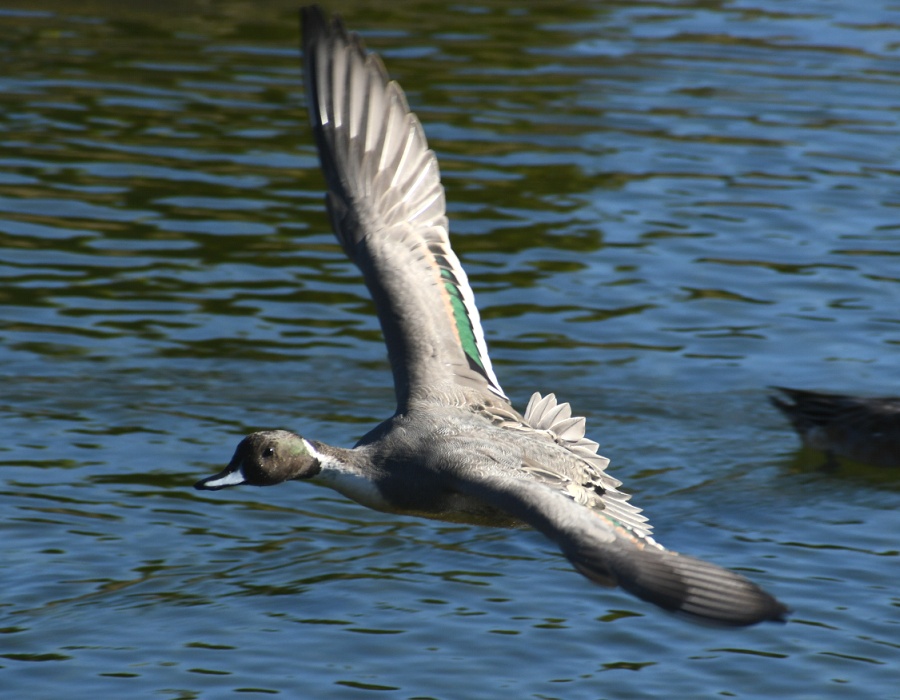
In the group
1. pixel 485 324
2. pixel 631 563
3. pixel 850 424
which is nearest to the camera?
pixel 631 563

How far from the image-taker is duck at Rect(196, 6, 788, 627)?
6406 mm

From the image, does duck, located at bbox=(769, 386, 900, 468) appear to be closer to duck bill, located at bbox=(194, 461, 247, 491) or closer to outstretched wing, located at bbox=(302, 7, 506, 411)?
outstretched wing, located at bbox=(302, 7, 506, 411)

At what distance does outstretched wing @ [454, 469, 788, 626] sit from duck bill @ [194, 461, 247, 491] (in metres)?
1.10

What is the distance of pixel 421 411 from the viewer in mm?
7367

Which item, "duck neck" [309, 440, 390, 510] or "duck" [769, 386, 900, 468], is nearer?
"duck neck" [309, 440, 390, 510]

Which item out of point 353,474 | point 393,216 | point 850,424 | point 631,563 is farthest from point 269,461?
point 850,424

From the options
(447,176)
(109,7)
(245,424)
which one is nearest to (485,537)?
(245,424)

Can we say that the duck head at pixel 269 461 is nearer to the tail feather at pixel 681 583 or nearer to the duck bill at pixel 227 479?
the duck bill at pixel 227 479

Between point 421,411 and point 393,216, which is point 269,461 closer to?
point 421,411

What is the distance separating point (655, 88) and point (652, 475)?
7.03m

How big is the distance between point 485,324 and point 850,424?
2604 mm

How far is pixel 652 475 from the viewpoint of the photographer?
29.8ft

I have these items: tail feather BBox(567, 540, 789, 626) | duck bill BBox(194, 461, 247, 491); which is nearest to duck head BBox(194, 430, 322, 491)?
duck bill BBox(194, 461, 247, 491)

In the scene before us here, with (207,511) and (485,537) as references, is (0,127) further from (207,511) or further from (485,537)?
(485,537)
